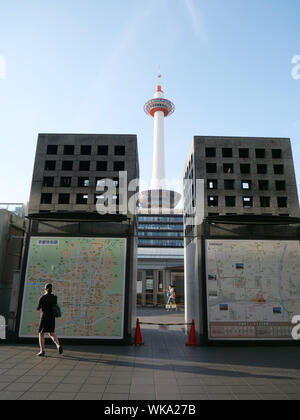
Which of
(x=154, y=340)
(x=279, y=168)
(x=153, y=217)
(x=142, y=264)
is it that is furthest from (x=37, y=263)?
(x=153, y=217)

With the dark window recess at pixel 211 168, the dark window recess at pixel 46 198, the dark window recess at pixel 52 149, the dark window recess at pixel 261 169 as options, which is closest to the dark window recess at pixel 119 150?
the dark window recess at pixel 52 149

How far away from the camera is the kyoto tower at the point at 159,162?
329 feet

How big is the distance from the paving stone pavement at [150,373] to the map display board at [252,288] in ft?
2.91

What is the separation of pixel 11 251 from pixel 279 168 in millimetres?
16910

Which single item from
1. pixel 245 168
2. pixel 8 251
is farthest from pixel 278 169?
pixel 8 251

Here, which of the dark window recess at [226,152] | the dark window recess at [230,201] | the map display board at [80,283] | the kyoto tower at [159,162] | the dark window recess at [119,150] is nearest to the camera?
the map display board at [80,283]

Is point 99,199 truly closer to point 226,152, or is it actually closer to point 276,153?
point 226,152

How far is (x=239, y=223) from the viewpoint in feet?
43.8

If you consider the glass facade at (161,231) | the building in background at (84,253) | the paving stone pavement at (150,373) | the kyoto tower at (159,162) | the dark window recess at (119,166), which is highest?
the kyoto tower at (159,162)

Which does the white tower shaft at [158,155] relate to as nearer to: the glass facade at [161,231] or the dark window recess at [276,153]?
the glass facade at [161,231]

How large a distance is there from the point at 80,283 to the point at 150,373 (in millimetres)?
5762
